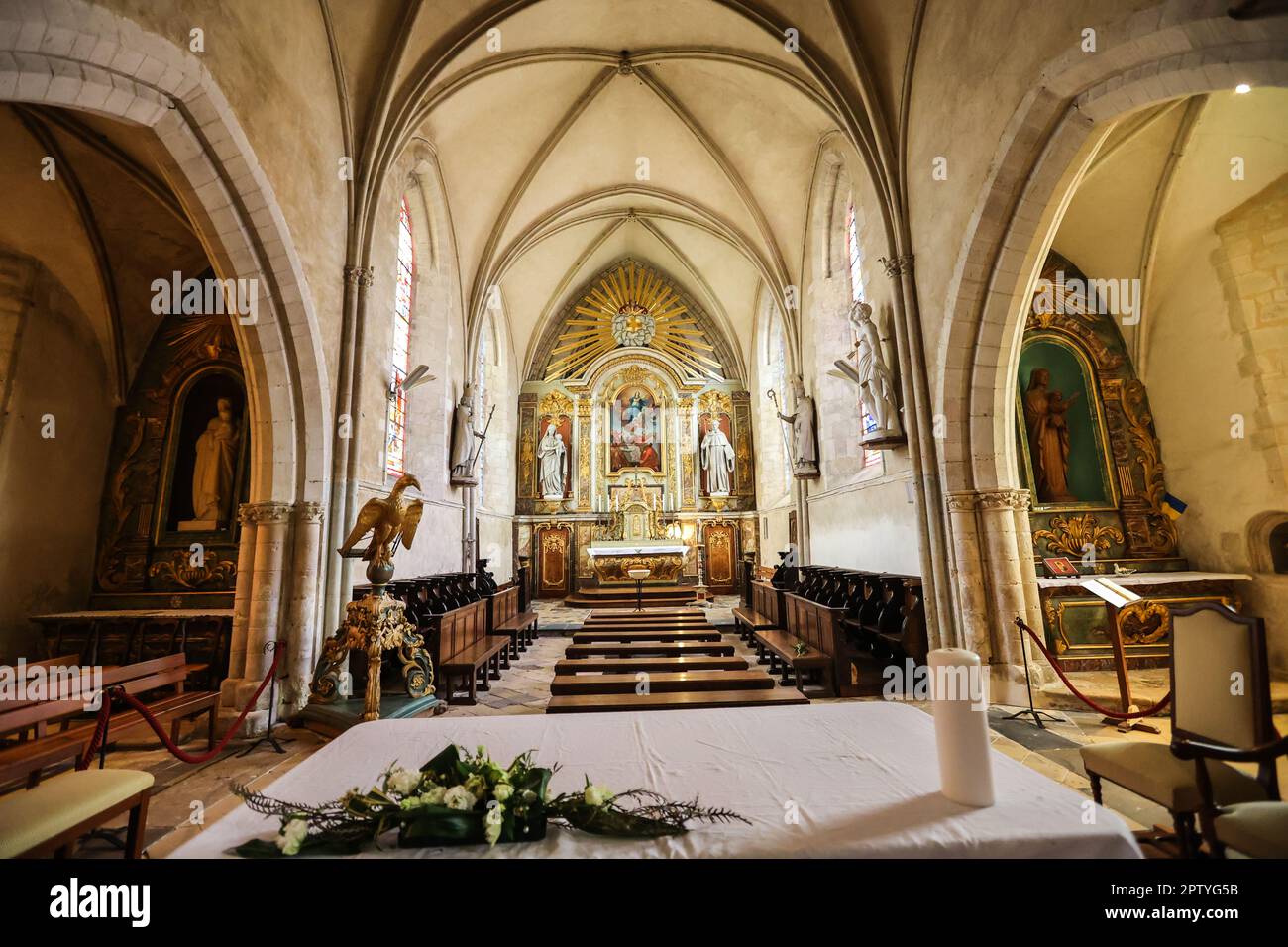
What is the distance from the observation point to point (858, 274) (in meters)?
8.33

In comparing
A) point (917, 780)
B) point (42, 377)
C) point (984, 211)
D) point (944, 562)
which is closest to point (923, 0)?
point (984, 211)

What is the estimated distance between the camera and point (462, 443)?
9867 millimetres

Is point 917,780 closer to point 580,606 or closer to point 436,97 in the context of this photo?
point 436,97

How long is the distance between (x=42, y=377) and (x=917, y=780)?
930 centimetres

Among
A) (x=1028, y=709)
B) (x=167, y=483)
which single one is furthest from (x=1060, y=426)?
(x=167, y=483)

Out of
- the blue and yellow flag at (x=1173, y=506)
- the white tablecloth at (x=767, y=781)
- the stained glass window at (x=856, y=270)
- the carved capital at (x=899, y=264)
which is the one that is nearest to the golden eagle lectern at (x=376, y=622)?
the white tablecloth at (x=767, y=781)

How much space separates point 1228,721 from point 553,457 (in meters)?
13.8

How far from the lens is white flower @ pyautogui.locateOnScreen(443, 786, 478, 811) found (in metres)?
1.19

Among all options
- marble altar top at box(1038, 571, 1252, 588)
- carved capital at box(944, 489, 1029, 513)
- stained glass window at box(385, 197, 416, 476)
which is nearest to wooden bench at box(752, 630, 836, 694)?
carved capital at box(944, 489, 1029, 513)

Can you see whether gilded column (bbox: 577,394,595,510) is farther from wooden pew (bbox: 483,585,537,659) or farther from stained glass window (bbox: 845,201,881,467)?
stained glass window (bbox: 845,201,881,467)

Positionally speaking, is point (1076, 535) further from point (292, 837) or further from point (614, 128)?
point (614, 128)

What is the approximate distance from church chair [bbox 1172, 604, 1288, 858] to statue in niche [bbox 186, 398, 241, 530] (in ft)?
29.0

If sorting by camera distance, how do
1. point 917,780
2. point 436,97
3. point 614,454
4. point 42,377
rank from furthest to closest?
1. point 614,454
2. point 436,97
3. point 42,377
4. point 917,780

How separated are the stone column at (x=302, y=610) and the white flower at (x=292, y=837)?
189 inches
